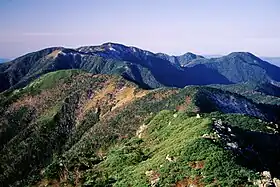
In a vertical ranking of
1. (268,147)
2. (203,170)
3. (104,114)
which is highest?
(203,170)

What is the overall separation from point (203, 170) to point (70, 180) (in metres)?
32.6

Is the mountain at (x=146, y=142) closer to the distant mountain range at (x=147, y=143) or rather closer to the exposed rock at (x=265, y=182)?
the distant mountain range at (x=147, y=143)

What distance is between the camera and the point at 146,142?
9400 centimetres

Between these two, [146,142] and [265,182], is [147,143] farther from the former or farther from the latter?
[265,182]

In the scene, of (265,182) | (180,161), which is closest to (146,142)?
(180,161)

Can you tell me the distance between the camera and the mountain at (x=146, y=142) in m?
59.9

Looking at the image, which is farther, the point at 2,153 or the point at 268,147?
the point at 2,153

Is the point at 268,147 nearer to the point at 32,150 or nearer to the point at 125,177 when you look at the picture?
the point at 125,177

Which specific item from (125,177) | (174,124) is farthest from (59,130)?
(125,177)

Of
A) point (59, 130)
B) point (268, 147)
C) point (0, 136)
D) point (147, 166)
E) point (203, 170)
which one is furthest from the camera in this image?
point (0, 136)

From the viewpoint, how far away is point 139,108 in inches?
5901

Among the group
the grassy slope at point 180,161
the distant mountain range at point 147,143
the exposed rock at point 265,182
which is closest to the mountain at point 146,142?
the grassy slope at point 180,161

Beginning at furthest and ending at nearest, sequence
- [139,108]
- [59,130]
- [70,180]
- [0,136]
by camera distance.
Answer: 1. [0,136]
2. [59,130]
3. [139,108]
4. [70,180]

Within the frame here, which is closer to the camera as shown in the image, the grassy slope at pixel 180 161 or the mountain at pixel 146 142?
the grassy slope at pixel 180 161
